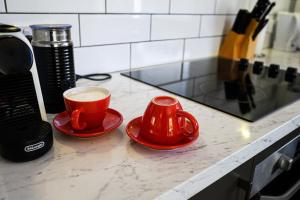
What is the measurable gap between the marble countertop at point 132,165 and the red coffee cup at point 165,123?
0.02 m

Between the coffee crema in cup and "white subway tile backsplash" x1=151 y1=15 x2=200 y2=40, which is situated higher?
"white subway tile backsplash" x1=151 y1=15 x2=200 y2=40

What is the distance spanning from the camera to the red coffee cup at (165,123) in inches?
18.1

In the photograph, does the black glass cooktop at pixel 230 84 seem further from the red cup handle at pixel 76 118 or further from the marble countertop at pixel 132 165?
the red cup handle at pixel 76 118

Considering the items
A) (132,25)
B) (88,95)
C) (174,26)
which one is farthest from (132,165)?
(174,26)

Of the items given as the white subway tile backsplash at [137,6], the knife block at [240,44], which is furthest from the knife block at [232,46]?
the white subway tile backsplash at [137,6]

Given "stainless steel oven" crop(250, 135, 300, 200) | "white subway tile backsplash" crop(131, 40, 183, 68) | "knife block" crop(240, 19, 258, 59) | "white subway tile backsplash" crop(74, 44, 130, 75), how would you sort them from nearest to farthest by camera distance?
"stainless steel oven" crop(250, 135, 300, 200)
"white subway tile backsplash" crop(74, 44, 130, 75)
"white subway tile backsplash" crop(131, 40, 183, 68)
"knife block" crop(240, 19, 258, 59)

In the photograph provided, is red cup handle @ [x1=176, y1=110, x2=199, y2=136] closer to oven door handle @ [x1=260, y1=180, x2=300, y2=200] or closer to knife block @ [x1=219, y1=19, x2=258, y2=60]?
oven door handle @ [x1=260, y1=180, x2=300, y2=200]

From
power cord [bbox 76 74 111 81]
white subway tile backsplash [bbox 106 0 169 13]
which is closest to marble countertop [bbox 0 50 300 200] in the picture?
power cord [bbox 76 74 111 81]

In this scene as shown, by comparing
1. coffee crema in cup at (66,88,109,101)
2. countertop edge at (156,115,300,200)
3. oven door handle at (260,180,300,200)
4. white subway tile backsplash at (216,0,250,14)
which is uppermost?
white subway tile backsplash at (216,0,250,14)

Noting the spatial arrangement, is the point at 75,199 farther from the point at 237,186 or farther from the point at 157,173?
the point at 237,186

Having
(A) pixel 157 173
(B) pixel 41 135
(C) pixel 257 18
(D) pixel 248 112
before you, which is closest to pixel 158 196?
(A) pixel 157 173

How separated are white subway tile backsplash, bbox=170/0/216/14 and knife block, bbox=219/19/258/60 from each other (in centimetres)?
16

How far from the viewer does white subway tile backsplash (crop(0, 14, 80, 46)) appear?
2.24ft

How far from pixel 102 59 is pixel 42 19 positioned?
0.75 ft
